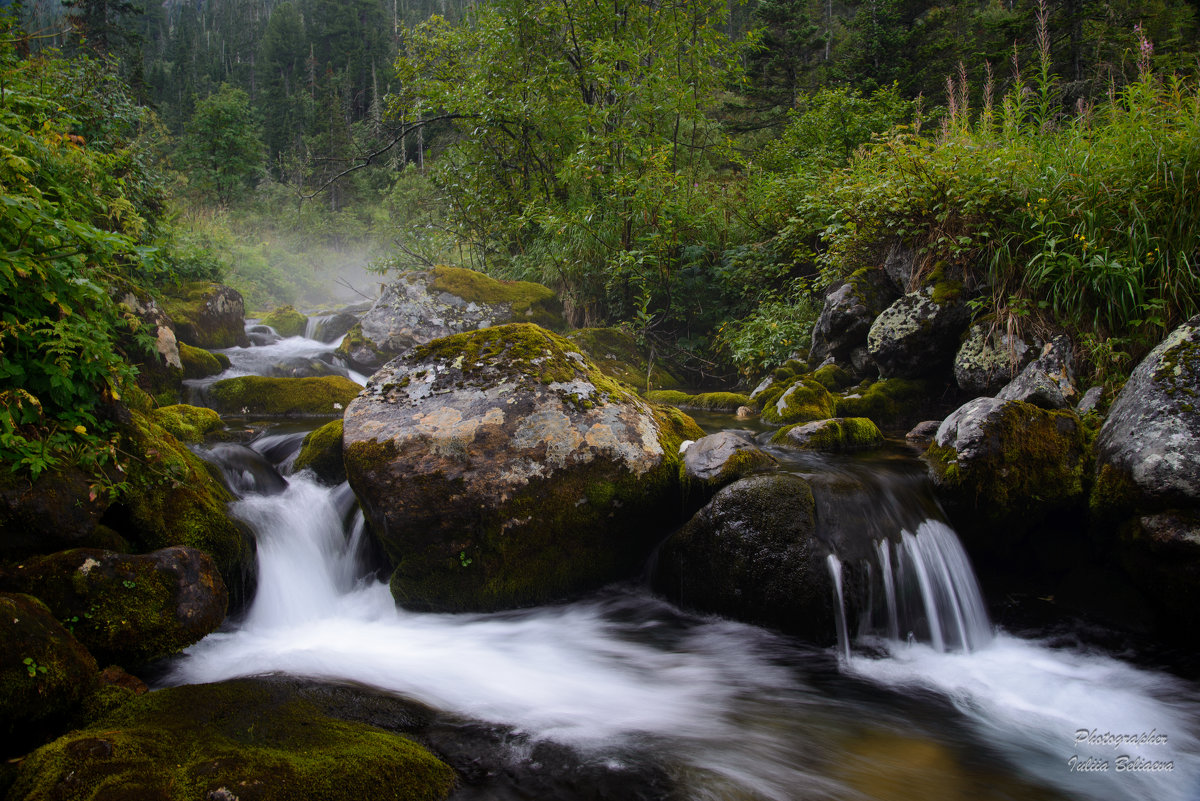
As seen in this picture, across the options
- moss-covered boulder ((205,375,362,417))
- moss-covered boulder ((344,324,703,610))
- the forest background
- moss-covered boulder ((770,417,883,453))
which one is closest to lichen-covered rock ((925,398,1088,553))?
the forest background

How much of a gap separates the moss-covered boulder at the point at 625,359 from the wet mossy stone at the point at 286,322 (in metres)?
8.49

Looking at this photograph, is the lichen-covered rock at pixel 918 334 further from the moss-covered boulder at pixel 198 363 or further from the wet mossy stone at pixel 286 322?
the wet mossy stone at pixel 286 322

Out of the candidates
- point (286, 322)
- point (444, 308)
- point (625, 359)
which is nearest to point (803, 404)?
point (625, 359)

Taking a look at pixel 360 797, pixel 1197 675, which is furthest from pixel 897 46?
pixel 360 797

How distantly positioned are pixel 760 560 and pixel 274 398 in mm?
8119

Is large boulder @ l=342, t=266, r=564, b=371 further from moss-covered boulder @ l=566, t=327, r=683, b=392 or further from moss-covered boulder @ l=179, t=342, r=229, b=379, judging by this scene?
moss-covered boulder @ l=179, t=342, r=229, b=379

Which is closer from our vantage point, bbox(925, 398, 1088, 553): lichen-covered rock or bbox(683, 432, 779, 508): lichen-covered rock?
bbox(925, 398, 1088, 553): lichen-covered rock

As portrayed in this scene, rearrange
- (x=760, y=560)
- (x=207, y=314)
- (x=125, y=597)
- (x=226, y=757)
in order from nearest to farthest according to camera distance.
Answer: (x=226, y=757), (x=125, y=597), (x=760, y=560), (x=207, y=314)

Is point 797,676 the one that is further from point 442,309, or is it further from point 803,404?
point 442,309

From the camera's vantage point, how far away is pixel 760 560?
406 cm

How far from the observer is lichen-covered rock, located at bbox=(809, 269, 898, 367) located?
306 inches

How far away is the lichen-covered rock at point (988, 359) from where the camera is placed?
5707 mm

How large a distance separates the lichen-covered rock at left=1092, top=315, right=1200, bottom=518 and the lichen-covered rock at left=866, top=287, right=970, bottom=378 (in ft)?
8.37

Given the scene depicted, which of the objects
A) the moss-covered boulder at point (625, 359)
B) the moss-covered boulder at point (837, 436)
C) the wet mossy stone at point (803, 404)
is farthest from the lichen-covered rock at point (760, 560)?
the moss-covered boulder at point (625, 359)
